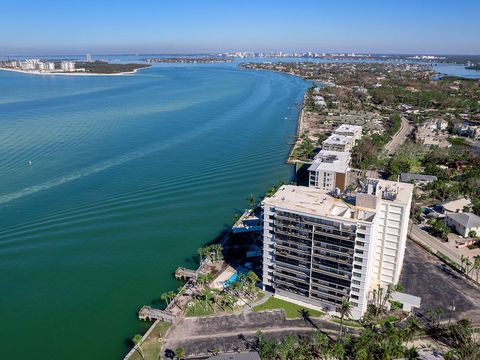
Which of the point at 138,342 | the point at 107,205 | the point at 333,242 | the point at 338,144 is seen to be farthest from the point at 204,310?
the point at 338,144

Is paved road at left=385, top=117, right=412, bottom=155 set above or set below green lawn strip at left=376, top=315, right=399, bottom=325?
above

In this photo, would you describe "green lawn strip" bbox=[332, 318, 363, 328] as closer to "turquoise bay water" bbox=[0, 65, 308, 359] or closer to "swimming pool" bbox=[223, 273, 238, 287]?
"swimming pool" bbox=[223, 273, 238, 287]

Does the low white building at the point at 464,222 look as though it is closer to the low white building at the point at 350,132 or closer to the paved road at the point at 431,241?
the paved road at the point at 431,241

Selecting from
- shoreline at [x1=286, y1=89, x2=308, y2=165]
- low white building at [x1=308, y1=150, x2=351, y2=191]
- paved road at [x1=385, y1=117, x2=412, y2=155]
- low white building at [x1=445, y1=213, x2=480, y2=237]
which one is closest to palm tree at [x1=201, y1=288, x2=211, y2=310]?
low white building at [x1=308, y1=150, x2=351, y2=191]

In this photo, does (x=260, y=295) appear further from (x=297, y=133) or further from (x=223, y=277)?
(x=297, y=133)

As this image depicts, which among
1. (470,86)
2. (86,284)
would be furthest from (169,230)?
(470,86)

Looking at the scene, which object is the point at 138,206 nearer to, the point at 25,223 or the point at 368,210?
the point at 25,223

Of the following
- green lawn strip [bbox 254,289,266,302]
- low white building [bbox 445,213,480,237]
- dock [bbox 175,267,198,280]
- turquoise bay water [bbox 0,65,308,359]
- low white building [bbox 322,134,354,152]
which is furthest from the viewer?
low white building [bbox 322,134,354,152]
